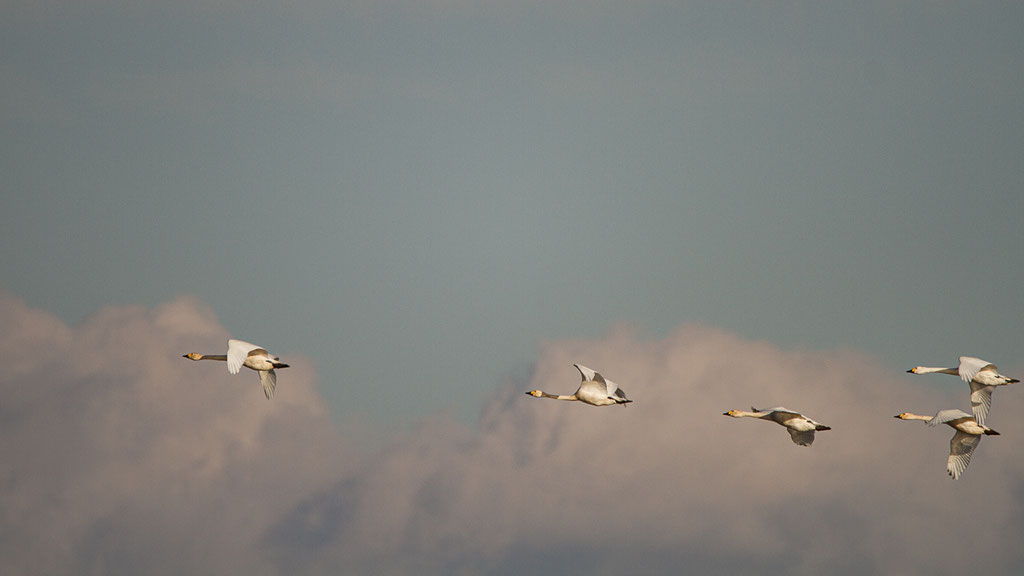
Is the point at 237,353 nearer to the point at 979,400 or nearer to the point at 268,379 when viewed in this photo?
the point at 268,379

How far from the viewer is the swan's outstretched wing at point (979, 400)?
322 ft

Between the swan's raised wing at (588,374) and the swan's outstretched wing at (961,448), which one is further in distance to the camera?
the swan's outstretched wing at (961,448)

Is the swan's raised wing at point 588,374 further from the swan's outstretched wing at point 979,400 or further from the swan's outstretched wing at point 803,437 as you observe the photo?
the swan's outstretched wing at point 979,400

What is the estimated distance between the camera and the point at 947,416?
315 ft

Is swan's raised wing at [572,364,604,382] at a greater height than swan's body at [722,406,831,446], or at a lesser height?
greater

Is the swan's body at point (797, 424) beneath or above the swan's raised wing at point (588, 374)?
beneath

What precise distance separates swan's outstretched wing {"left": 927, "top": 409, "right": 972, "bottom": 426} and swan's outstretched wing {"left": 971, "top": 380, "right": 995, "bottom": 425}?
0.86 metres

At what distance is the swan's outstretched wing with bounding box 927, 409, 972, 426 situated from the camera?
9362 cm

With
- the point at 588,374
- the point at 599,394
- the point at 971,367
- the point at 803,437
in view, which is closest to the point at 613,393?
the point at 599,394

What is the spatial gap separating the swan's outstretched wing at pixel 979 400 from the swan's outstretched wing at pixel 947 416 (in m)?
0.86

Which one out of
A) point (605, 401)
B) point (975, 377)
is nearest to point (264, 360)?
point (605, 401)

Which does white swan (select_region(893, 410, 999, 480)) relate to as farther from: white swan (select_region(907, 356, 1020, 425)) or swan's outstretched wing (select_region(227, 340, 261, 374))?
swan's outstretched wing (select_region(227, 340, 261, 374))

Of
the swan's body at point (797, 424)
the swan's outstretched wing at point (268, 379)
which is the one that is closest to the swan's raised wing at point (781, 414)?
the swan's body at point (797, 424)

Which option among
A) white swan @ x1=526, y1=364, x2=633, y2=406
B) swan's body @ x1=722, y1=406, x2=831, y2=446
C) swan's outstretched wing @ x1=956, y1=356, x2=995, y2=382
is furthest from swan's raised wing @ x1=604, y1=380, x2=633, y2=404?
→ swan's outstretched wing @ x1=956, y1=356, x2=995, y2=382
